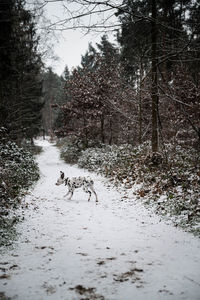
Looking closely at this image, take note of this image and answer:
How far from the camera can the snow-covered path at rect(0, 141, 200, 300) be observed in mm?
2649

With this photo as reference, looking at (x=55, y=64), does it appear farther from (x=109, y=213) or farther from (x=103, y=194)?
(x=109, y=213)

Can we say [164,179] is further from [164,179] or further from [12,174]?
[12,174]

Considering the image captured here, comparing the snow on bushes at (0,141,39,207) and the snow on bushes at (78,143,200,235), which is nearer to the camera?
the snow on bushes at (78,143,200,235)

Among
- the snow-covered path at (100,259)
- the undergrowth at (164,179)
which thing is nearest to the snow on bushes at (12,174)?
the snow-covered path at (100,259)

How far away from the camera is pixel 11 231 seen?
4605 mm

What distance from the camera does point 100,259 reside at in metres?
3.53

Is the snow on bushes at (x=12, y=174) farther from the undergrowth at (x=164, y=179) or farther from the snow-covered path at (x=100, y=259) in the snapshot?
the undergrowth at (x=164, y=179)

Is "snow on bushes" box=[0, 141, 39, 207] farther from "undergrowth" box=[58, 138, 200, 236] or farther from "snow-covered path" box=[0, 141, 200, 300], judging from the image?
"undergrowth" box=[58, 138, 200, 236]

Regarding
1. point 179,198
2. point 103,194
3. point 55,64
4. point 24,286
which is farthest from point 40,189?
point 55,64

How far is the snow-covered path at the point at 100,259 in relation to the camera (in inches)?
104

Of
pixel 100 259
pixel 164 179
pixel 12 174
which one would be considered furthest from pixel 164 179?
pixel 12 174

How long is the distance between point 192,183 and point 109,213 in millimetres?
3158

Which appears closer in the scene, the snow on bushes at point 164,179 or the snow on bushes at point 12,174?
the snow on bushes at point 164,179

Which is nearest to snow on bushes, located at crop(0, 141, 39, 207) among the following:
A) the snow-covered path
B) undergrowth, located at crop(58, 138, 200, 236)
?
the snow-covered path
